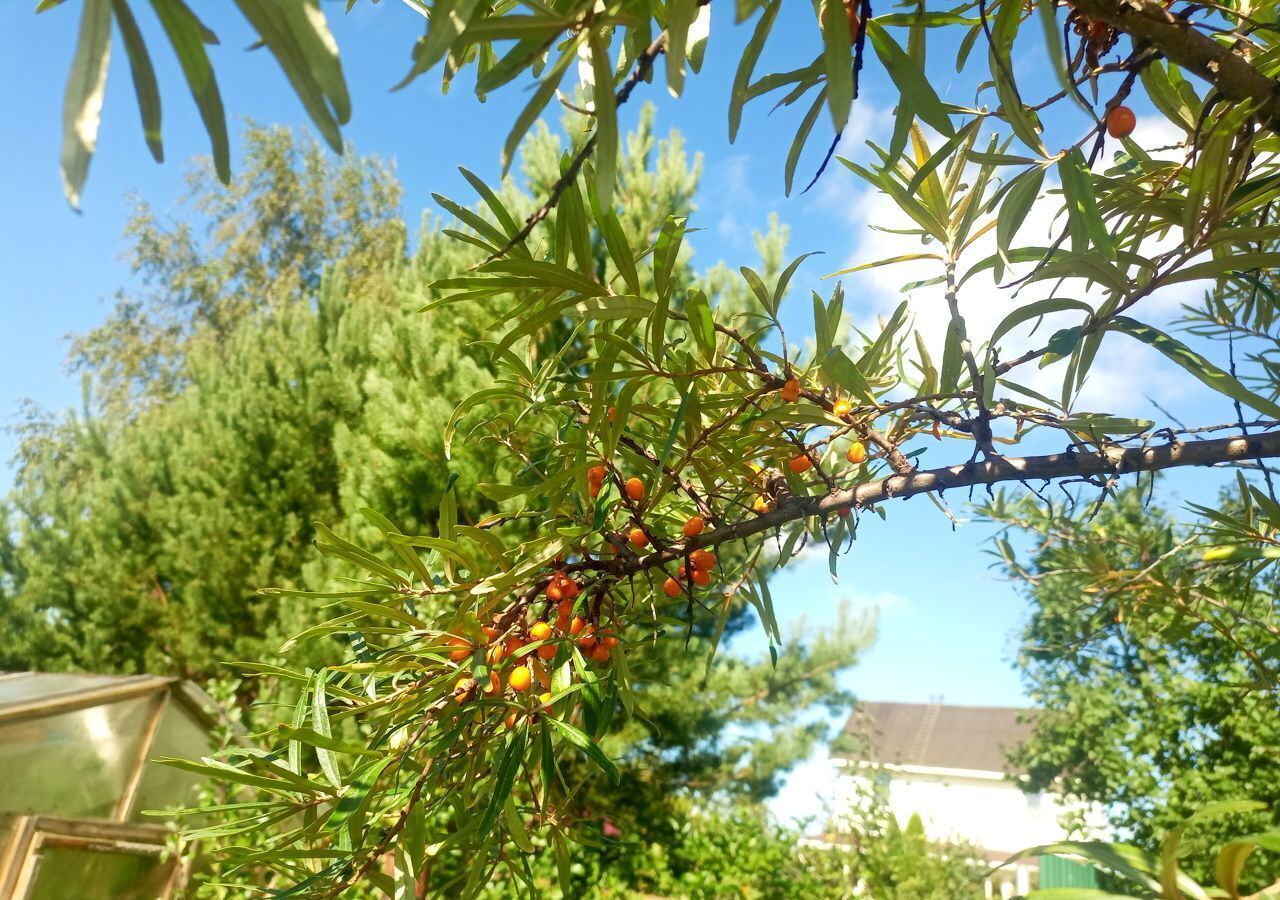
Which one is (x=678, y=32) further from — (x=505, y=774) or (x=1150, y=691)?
(x=1150, y=691)

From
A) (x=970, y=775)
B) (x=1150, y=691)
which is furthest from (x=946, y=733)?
(x=1150, y=691)

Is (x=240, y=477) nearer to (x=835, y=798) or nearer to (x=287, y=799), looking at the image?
(x=835, y=798)

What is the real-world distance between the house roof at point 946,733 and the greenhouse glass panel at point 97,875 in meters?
12.0

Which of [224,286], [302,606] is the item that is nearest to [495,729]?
[302,606]

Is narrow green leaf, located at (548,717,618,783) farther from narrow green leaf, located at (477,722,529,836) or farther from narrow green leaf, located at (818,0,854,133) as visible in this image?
narrow green leaf, located at (818,0,854,133)

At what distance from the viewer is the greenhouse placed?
243 centimetres

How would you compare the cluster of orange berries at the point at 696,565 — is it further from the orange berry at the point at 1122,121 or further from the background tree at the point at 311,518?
the background tree at the point at 311,518

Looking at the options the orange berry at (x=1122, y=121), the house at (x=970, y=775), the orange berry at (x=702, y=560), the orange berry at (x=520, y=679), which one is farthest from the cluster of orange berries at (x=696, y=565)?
the house at (x=970, y=775)

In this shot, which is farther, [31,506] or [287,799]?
[31,506]

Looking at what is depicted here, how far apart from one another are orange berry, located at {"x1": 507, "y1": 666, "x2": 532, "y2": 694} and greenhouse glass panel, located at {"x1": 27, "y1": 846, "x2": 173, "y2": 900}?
8.39ft

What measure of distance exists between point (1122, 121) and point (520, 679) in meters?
0.64

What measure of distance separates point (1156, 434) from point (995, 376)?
0.14m

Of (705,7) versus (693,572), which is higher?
(705,7)

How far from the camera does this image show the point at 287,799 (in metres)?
0.71
